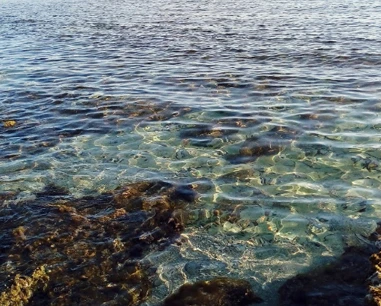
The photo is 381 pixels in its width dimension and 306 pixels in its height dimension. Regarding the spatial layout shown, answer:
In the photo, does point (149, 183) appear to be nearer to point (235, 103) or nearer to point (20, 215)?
point (20, 215)

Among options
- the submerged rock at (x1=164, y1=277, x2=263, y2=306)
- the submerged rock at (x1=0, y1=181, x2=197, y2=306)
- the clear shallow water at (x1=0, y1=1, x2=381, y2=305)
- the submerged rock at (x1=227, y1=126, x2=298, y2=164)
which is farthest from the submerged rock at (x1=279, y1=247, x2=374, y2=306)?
the submerged rock at (x1=227, y1=126, x2=298, y2=164)

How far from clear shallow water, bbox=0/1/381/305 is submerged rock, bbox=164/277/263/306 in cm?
18

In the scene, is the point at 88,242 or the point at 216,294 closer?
the point at 216,294

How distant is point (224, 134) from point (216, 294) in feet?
19.1

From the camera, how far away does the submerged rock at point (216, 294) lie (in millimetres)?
5891

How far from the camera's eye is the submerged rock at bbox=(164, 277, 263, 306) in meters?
5.89

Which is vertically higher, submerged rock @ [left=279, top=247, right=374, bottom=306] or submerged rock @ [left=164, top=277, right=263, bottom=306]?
submerged rock @ [left=279, top=247, right=374, bottom=306]

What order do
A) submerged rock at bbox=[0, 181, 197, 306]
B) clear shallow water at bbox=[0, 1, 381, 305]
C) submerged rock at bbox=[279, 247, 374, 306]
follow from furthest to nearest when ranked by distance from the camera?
clear shallow water at bbox=[0, 1, 381, 305] → submerged rock at bbox=[0, 181, 197, 306] → submerged rock at bbox=[279, 247, 374, 306]

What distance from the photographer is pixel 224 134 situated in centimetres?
1119

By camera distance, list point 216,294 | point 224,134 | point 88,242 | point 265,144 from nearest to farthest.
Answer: point 216,294, point 88,242, point 265,144, point 224,134

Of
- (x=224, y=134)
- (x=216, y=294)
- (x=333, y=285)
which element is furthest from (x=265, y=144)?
(x=216, y=294)

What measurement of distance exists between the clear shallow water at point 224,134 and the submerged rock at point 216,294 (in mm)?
182

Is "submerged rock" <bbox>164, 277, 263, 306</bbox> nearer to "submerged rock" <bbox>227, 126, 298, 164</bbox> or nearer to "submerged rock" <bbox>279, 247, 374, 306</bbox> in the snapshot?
"submerged rock" <bbox>279, 247, 374, 306</bbox>

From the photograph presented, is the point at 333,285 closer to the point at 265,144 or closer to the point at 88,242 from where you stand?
the point at 88,242
